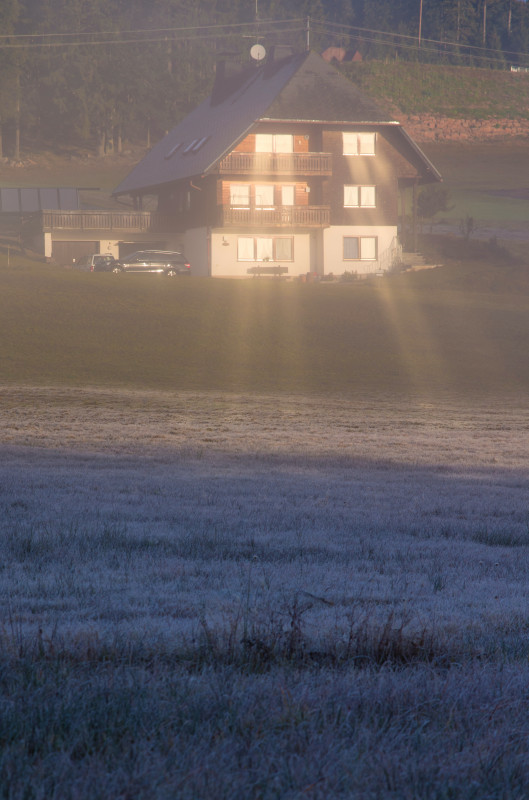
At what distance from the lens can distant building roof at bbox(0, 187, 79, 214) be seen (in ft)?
246

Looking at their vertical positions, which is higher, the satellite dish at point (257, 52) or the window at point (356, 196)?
the satellite dish at point (257, 52)

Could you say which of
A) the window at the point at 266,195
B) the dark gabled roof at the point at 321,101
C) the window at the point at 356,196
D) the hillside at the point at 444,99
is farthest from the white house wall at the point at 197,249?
the hillside at the point at 444,99

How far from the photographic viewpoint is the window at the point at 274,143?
56406mm

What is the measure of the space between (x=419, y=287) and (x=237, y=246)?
13.1 m

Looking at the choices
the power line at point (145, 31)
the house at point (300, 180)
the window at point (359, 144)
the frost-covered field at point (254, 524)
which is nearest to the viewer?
the frost-covered field at point (254, 524)

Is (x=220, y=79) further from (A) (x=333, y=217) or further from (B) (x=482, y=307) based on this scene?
(B) (x=482, y=307)

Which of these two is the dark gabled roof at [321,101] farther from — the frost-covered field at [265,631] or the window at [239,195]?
the frost-covered field at [265,631]

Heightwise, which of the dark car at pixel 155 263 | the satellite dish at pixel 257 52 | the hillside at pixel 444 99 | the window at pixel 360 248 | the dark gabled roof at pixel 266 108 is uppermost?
the hillside at pixel 444 99

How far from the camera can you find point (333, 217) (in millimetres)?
58062

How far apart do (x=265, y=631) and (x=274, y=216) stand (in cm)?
5322

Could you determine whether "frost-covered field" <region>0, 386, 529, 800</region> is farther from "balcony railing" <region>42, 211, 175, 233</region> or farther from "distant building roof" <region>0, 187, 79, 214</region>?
"distant building roof" <region>0, 187, 79, 214</region>

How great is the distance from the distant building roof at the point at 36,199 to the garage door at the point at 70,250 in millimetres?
13485

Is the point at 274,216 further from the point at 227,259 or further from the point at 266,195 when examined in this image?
the point at 227,259

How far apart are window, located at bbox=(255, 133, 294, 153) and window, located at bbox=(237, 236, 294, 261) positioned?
5463 millimetres
